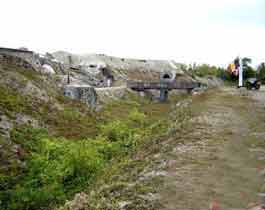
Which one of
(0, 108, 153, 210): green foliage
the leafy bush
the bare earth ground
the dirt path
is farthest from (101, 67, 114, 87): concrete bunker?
the bare earth ground

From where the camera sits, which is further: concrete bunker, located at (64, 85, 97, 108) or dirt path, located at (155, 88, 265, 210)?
concrete bunker, located at (64, 85, 97, 108)

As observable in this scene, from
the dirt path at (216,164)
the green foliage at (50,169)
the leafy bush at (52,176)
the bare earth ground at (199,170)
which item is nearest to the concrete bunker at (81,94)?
the green foliage at (50,169)

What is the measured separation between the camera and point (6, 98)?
995 inches

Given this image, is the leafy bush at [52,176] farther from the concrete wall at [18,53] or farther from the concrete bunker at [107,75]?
the concrete bunker at [107,75]

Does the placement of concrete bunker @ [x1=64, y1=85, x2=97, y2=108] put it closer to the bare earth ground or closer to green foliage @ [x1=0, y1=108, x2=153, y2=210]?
green foliage @ [x1=0, y1=108, x2=153, y2=210]

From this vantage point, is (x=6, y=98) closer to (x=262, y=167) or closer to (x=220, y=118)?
(x=220, y=118)

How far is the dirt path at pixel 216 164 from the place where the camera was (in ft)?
20.8

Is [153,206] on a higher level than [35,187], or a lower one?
higher

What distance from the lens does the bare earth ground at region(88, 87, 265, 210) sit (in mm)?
6350

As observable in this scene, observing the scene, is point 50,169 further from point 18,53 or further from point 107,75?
point 107,75

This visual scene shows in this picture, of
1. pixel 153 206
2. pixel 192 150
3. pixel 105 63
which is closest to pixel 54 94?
pixel 192 150

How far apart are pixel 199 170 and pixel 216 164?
579 millimetres

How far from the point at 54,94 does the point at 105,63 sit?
40.5 meters

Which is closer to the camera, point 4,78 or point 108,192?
point 108,192
